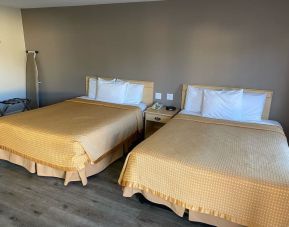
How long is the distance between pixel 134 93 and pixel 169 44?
0.94 m

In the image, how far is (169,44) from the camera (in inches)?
131

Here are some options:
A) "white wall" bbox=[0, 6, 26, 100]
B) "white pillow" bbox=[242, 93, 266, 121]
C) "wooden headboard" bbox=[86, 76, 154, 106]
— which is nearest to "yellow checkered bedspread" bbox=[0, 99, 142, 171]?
"wooden headboard" bbox=[86, 76, 154, 106]

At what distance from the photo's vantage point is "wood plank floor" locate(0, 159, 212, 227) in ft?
6.44

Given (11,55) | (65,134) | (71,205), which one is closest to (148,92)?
(65,134)

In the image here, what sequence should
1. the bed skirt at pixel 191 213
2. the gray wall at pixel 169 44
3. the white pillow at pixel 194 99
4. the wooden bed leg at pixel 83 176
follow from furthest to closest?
1. the white pillow at pixel 194 99
2. the gray wall at pixel 169 44
3. the wooden bed leg at pixel 83 176
4. the bed skirt at pixel 191 213

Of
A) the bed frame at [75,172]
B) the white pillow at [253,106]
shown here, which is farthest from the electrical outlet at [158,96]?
the white pillow at [253,106]

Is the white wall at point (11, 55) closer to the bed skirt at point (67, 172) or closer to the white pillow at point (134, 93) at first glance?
the bed skirt at point (67, 172)

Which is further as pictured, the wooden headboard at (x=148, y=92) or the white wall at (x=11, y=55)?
the white wall at (x=11, y=55)

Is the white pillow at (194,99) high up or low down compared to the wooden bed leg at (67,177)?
up

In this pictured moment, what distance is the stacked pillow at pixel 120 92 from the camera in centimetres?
361

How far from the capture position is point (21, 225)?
74.7 inches

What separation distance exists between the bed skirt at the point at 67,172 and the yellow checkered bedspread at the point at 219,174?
0.67 meters

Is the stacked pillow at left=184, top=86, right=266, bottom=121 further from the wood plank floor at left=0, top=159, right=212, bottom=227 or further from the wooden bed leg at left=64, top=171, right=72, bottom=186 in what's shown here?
the wooden bed leg at left=64, top=171, right=72, bottom=186

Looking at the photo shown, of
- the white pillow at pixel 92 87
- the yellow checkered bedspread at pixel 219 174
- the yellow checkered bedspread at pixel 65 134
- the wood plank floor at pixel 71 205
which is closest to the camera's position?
the yellow checkered bedspread at pixel 219 174
